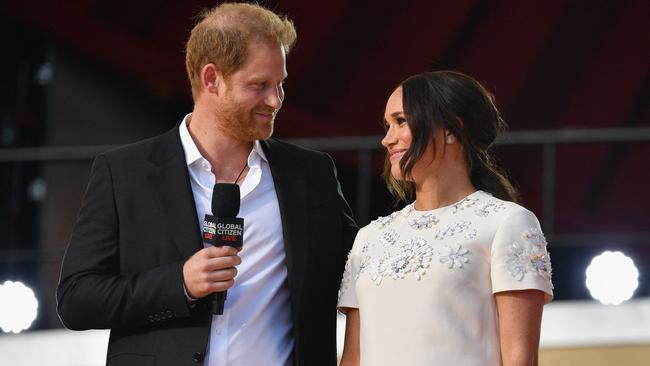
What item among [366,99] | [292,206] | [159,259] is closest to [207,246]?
[159,259]

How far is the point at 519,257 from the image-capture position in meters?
2.34

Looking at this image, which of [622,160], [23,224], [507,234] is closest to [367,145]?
[622,160]

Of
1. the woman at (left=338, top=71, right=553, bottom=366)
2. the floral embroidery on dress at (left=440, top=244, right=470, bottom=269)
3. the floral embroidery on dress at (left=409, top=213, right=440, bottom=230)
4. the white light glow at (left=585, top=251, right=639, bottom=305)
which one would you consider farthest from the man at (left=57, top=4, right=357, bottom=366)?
the white light glow at (left=585, top=251, right=639, bottom=305)

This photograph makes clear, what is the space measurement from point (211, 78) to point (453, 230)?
0.65 metres

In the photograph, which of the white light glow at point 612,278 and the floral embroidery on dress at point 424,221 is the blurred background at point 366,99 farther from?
the floral embroidery on dress at point 424,221

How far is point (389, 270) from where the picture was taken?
2477 mm

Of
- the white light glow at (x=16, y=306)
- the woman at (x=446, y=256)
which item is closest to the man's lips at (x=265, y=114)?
the woman at (x=446, y=256)

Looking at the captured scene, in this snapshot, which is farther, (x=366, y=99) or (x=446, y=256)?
(x=366, y=99)

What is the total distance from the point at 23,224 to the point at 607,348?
11.2 feet

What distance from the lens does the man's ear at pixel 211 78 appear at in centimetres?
271

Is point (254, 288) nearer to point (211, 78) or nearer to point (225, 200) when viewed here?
point (225, 200)

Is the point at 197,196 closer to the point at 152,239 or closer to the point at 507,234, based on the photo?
the point at 152,239

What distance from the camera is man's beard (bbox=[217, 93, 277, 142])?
2.65 meters

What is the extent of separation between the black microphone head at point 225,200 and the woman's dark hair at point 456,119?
0.35 metres
